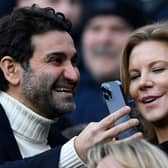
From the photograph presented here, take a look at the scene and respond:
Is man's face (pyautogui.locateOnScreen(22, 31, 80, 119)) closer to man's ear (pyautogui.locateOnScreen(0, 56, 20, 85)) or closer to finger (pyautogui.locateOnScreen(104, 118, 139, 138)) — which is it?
man's ear (pyautogui.locateOnScreen(0, 56, 20, 85))

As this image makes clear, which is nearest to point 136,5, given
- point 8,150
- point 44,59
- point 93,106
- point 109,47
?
point 109,47

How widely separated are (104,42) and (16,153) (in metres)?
2.40

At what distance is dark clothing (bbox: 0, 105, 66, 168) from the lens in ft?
13.9

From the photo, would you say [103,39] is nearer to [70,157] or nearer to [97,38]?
[97,38]

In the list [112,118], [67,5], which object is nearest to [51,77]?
[112,118]

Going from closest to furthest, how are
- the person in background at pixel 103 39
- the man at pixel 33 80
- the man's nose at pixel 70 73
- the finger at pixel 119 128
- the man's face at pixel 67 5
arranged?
the finger at pixel 119 128 < the man at pixel 33 80 < the man's nose at pixel 70 73 < the person in background at pixel 103 39 < the man's face at pixel 67 5

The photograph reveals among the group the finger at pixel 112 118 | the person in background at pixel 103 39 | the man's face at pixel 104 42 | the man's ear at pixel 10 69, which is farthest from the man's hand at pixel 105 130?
the man's face at pixel 104 42

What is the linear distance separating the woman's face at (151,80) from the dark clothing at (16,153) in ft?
1.46

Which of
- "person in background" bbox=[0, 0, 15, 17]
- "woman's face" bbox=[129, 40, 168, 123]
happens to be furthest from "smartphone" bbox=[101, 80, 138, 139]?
"person in background" bbox=[0, 0, 15, 17]

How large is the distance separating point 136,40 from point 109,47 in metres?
2.17

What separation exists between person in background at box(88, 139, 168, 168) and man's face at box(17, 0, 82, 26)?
3.32 meters

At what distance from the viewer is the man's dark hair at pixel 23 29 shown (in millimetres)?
4891

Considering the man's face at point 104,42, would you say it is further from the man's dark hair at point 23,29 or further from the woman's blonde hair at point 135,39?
the woman's blonde hair at point 135,39

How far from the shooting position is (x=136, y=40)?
182 inches
